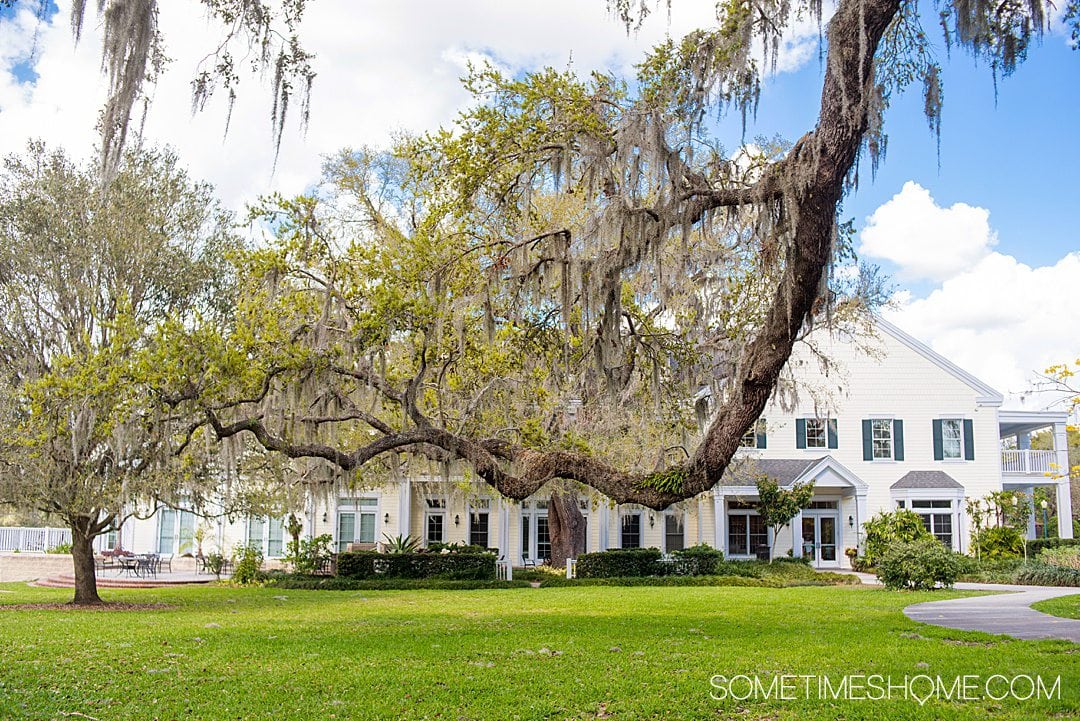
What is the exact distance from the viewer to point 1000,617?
458 inches

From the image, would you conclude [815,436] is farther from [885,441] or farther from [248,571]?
[248,571]

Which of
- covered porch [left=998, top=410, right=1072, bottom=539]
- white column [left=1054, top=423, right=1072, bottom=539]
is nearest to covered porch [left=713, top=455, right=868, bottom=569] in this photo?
covered porch [left=998, top=410, right=1072, bottom=539]

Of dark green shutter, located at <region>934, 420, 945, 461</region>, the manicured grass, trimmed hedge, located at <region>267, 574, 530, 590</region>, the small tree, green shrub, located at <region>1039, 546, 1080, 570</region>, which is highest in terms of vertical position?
dark green shutter, located at <region>934, 420, 945, 461</region>

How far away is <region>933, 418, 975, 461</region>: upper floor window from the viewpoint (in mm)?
27219

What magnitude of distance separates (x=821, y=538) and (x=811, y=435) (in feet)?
10.4

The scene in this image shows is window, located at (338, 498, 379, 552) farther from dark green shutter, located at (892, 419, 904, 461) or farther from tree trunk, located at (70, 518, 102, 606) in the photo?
dark green shutter, located at (892, 419, 904, 461)

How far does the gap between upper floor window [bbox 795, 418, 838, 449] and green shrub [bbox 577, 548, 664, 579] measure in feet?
26.0

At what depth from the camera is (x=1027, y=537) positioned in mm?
27062

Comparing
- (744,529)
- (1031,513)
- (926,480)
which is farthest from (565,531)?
(1031,513)

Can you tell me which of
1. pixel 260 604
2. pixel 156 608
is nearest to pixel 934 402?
pixel 260 604

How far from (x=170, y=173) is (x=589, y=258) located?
1075cm

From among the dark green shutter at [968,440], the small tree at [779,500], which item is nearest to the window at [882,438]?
the dark green shutter at [968,440]

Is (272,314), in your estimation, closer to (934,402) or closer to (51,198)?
(51,198)

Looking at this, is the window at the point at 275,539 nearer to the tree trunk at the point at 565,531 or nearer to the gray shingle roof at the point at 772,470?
the tree trunk at the point at 565,531
